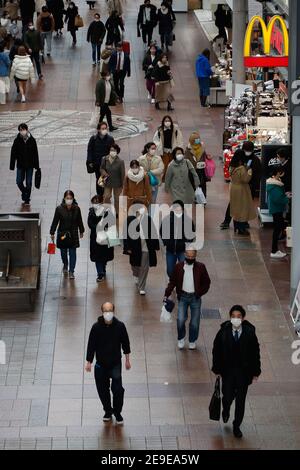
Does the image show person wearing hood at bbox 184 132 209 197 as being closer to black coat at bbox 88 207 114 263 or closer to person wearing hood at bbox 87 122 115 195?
person wearing hood at bbox 87 122 115 195

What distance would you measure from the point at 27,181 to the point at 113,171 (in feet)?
6.60

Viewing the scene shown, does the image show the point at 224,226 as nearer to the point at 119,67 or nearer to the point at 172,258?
the point at 172,258

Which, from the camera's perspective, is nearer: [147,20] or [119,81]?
[119,81]

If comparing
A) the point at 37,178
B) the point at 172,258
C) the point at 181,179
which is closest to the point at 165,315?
the point at 172,258

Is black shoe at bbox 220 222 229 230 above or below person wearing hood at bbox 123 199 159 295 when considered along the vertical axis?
below

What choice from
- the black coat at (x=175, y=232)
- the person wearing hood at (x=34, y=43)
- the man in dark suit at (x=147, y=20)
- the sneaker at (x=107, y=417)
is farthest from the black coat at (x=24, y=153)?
the man in dark suit at (x=147, y=20)

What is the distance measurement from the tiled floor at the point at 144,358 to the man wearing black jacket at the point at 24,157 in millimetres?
469

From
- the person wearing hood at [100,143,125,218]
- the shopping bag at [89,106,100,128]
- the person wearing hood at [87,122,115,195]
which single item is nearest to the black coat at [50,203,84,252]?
the person wearing hood at [100,143,125,218]

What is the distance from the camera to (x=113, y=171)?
23.2m

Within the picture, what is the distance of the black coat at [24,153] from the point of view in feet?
79.7

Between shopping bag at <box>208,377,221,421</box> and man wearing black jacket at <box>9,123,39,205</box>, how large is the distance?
9.50m

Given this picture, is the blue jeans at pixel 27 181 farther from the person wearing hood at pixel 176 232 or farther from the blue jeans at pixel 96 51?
the blue jeans at pixel 96 51

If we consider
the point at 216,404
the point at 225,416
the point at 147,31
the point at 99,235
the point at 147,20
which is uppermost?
the point at 147,20

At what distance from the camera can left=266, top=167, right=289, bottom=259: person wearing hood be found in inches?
854
